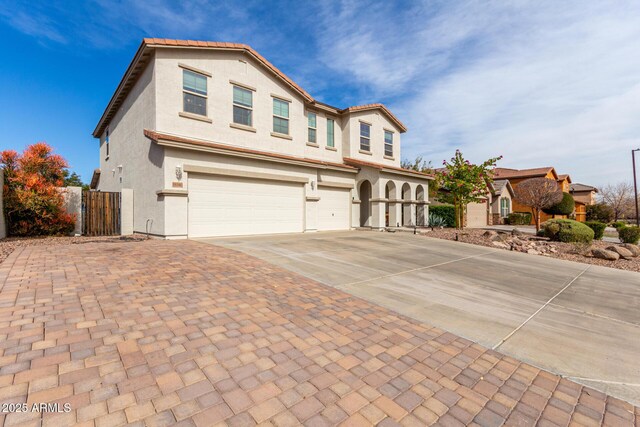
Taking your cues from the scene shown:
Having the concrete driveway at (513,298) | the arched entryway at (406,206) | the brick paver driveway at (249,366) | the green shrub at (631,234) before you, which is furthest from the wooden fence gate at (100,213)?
the green shrub at (631,234)

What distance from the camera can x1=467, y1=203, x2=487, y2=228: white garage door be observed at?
88.6 ft

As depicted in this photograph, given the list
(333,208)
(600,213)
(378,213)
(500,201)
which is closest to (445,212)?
(378,213)

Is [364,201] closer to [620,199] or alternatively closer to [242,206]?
[242,206]

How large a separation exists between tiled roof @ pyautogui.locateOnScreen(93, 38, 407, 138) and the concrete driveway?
350 inches

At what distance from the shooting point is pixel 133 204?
44.3 ft

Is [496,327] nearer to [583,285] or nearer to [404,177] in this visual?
[583,285]

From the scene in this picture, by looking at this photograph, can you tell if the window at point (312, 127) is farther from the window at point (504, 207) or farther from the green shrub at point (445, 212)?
the window at point (504, 207)

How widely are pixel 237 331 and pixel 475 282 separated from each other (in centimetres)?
543

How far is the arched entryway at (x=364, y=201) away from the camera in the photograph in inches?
762

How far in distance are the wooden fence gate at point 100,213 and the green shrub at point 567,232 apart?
69.4 ft

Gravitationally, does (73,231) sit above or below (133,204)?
below

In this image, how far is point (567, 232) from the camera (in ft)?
46.3

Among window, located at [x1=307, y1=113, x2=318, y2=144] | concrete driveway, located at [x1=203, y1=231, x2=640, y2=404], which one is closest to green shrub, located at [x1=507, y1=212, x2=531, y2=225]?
concrete driveway, located at [x1=203, y1=231, x2=640, y2=404]

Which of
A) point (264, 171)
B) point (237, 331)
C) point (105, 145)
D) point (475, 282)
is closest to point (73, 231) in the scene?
point (264, 171)
